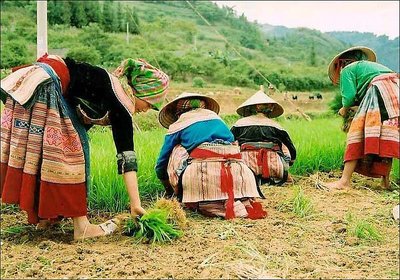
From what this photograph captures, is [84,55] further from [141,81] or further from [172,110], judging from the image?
[141,81]

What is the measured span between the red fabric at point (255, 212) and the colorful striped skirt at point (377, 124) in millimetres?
1198

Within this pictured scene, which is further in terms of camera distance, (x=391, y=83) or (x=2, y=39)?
(x=2, y=39)

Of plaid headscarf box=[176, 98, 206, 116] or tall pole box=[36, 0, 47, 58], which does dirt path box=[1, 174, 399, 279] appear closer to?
plaid headscarf box=[176, 98, 206, 116]

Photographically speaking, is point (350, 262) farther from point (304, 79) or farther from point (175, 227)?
point (304, 79)

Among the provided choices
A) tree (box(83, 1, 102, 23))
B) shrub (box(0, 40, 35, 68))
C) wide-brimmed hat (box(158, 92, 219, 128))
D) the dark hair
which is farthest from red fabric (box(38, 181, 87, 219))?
tree (box(83, 1, 102, 23))

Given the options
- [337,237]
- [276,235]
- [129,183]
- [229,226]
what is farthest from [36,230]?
[337,237]

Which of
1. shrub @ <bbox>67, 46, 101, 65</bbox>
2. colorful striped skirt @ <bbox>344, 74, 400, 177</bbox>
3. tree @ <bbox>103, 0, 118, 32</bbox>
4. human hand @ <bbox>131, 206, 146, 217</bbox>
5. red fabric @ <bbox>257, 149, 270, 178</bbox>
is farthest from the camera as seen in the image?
tree @ <bbox>103, 0, 118, 32</bbox>

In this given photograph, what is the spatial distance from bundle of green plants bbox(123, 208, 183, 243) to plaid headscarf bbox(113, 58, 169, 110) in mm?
630

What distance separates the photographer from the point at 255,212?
3500mm

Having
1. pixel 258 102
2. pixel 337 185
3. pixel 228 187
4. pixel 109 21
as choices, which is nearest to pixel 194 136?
pixel 228 187

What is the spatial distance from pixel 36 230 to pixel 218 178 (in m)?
1.15

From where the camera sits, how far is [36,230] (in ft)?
10.2

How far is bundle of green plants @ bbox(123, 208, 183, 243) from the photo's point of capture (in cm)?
284

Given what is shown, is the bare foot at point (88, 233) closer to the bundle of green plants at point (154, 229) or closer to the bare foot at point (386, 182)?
the bundle of green plants at point (154, 229)
